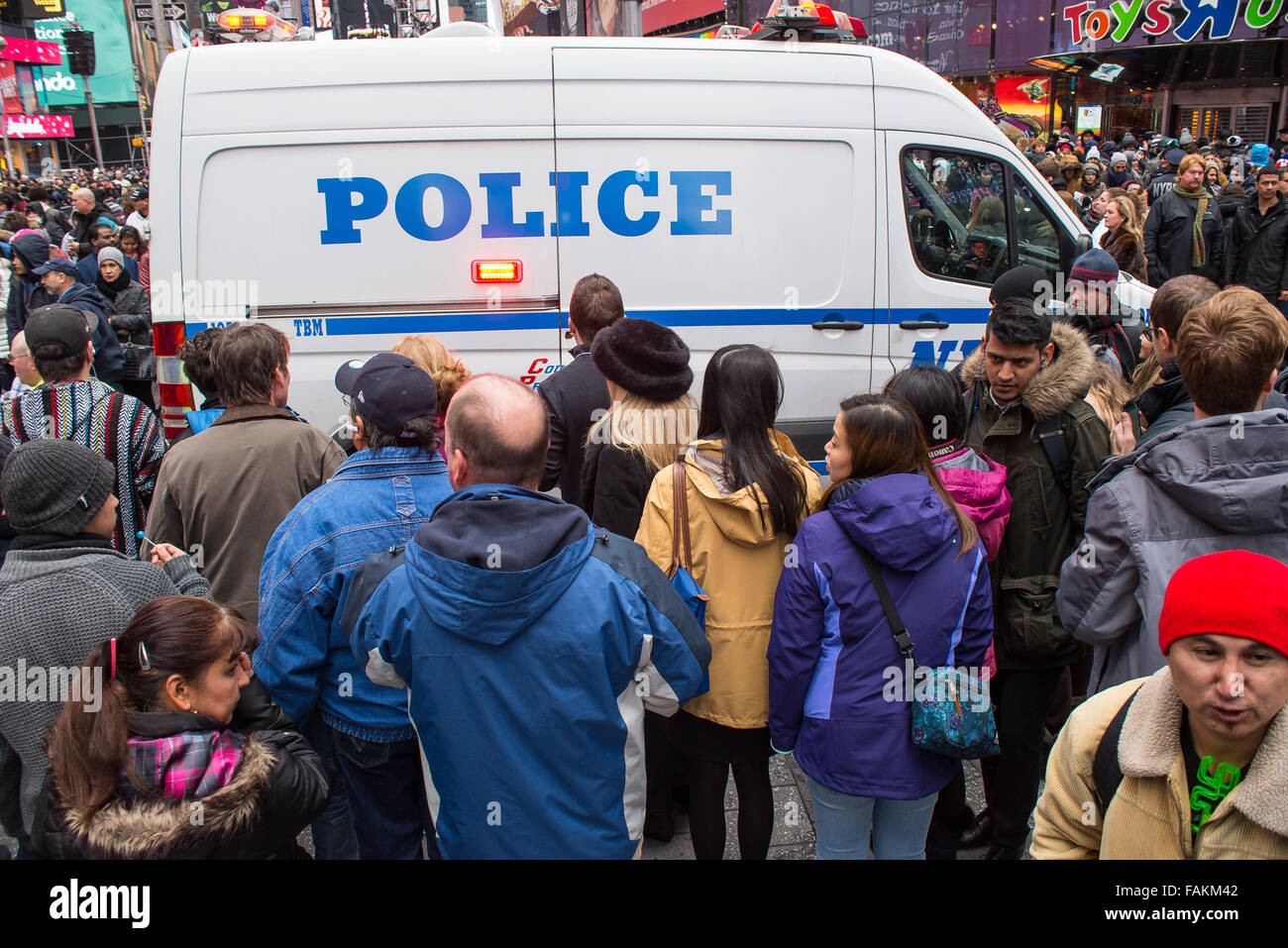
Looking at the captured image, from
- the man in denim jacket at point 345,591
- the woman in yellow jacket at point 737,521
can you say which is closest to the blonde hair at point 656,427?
the woman in yellow jacket at point 737,521

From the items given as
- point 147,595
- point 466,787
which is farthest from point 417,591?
point 147,595

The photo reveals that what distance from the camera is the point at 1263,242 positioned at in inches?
346

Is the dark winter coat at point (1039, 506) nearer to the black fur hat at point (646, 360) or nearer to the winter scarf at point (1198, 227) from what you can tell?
the black fur hat at point (646, 360)

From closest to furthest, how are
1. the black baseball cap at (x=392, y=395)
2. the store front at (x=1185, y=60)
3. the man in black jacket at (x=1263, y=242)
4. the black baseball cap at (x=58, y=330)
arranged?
the black baseball cap at (x=392, y=395) → the black baseball cap at (x=58, y=330) → the man in black jacket at (x=1263, y=242) → the store front at (x=1185, y=60)

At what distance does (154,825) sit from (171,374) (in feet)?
12.1

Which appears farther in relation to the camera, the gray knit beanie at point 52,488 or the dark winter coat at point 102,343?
the dark winter coat at point 102,343

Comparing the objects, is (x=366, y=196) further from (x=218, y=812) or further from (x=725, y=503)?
(x=218, y=812)

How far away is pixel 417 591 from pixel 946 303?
431 centimetres

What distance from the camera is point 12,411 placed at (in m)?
3.53

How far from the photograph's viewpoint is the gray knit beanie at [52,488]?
2.26m

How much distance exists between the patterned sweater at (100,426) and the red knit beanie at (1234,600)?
349 cm

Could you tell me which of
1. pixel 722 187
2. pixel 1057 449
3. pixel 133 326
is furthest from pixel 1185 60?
pixel 1057 449

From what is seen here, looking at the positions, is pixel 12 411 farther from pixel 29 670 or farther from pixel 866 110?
pixel 866 110

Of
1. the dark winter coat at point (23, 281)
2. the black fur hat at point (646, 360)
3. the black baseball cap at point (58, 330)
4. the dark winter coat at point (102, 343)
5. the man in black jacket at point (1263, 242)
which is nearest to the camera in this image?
the black fur hat at point (646, 360)
